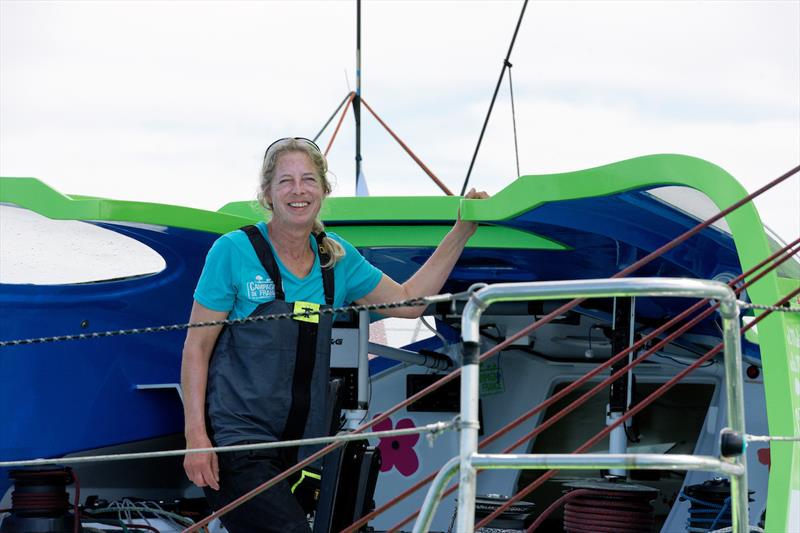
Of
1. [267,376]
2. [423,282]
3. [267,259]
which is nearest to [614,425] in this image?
[423,282]

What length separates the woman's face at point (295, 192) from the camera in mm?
3648

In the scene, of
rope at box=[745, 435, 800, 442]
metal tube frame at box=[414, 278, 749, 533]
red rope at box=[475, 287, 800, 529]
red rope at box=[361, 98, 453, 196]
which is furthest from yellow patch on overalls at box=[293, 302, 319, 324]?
red rope at box=[361, 98, 453, 196]

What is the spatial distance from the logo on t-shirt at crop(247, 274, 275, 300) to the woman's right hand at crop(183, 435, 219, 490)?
45cm

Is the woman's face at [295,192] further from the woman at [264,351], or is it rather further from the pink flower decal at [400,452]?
the pink flower decal at [400,452]

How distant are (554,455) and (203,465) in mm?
1492

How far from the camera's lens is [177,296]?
6.22 metres

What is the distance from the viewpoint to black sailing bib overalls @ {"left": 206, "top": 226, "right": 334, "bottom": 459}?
3.55 metres

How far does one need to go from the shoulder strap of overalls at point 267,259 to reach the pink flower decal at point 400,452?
3734mm

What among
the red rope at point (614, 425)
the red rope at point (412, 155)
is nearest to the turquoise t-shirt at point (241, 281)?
the red rope at point (614, 425)

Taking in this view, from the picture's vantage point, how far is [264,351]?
3.59 meters

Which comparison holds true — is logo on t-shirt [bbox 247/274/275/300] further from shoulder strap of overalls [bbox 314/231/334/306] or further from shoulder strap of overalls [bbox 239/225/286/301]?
shoulder strap of overalls [bbox 314/231/334/306]

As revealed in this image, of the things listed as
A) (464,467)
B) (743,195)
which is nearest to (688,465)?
(464,467)

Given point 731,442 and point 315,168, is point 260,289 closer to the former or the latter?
point 315,168

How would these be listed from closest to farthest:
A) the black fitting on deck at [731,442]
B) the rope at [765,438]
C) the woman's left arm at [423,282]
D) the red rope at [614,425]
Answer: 1. the black fitting on deck at [731,442]
2. the rope at [765,438]
3. the red rope at [614,425]
4. the woman's left arm at [423,282]
